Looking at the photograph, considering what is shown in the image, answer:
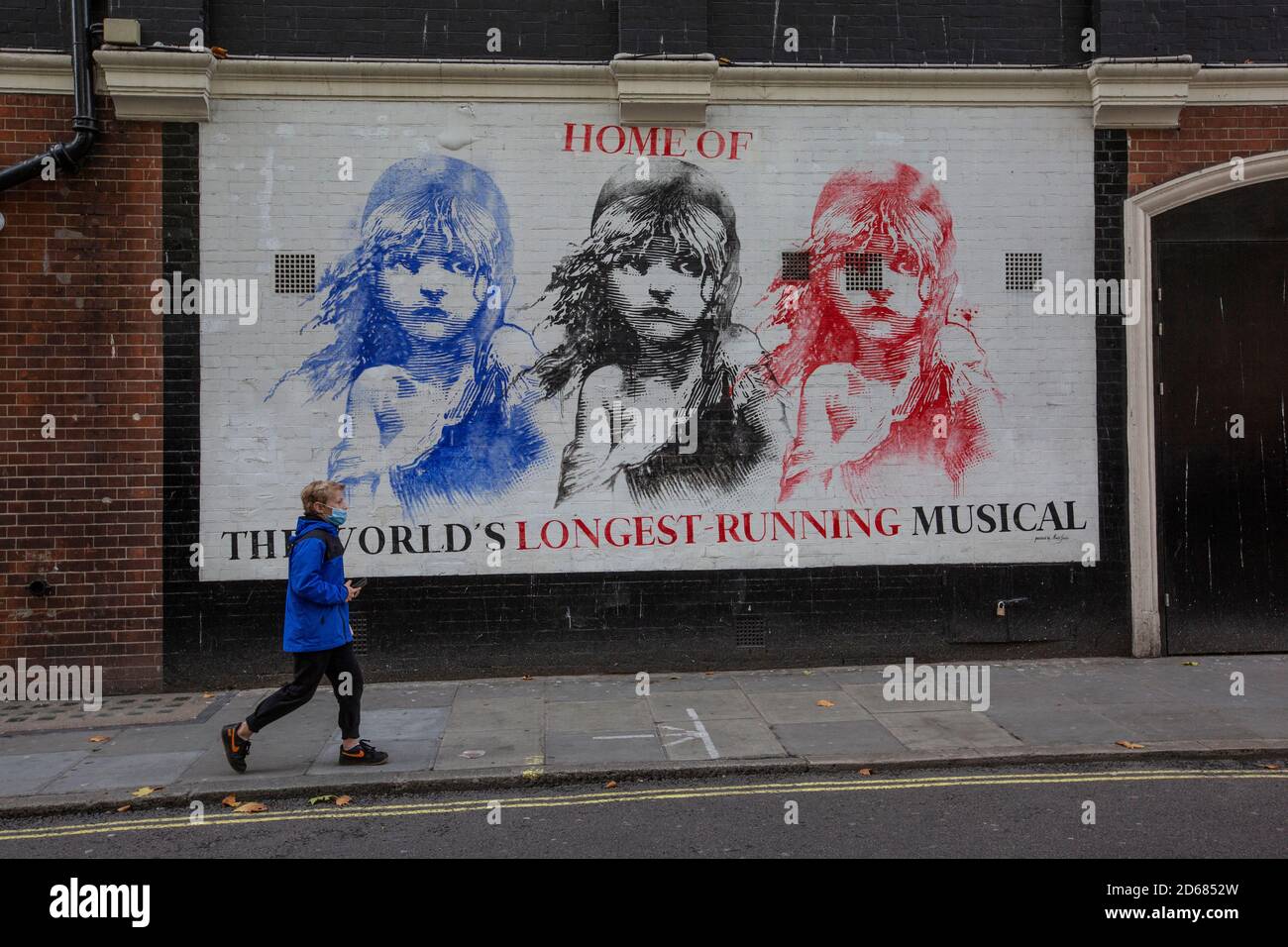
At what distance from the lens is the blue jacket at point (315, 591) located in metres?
6.67

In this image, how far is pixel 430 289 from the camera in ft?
31.4

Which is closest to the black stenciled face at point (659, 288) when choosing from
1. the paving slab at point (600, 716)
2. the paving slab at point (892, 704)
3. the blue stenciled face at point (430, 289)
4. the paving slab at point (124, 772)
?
the blue stenciled face at point (430, 289)

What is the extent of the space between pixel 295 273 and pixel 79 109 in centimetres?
225

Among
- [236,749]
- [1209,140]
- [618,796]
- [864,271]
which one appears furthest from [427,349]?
[1209,140]

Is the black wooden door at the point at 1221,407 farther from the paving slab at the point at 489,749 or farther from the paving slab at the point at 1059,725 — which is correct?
the paving slab at the point at 489,749

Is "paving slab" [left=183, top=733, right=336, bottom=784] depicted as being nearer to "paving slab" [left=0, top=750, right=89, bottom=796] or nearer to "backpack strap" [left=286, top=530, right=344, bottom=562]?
"paving slab" [left=0, top=750, right=89, bottom=796]

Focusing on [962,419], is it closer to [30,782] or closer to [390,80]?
[390,80]

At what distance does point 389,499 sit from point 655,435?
254cm

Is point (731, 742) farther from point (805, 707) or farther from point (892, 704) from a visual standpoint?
point (892, 704)

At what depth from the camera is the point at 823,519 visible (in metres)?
9.90

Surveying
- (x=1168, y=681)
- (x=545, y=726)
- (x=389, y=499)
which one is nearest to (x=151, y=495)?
(x=389, y=499)

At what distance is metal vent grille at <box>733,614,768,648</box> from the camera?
9.80 metres

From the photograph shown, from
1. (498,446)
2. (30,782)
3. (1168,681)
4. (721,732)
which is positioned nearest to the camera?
(30,782)

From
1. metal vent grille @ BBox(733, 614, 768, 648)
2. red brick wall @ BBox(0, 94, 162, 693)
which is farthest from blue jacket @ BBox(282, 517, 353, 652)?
metal vent grille @ BBox(733, 614, 768, 648)
